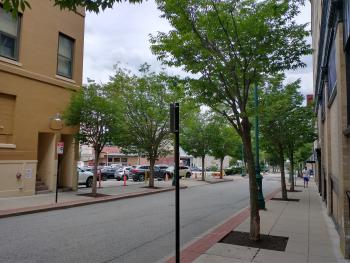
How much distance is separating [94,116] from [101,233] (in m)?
9.88

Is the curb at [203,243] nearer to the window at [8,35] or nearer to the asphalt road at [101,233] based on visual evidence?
the asphalt road at [101,233]

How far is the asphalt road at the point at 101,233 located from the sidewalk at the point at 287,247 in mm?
684

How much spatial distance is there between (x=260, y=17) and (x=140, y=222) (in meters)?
7.28

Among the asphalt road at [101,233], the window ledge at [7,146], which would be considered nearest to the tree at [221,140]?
the asphalt road at [101,233]

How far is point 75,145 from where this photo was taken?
21.2 meters

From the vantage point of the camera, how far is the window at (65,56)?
67.5 feet

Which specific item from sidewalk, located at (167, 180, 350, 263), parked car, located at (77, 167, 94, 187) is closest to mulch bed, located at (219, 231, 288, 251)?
sidewalk, located at (167, 180, 350, 263)

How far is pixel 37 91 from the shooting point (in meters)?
18.7

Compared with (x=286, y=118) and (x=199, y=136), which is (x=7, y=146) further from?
(x=199, y=136)

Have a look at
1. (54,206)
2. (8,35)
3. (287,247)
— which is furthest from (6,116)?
(287,247)

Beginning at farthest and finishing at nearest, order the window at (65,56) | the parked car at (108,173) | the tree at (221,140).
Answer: the parked car at (108,173), the tree at (221,140), the window at (65,56)

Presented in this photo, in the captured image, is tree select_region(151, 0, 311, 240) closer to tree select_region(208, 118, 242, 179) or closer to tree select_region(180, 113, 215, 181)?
tree select_region(208, 118, 242, 179)

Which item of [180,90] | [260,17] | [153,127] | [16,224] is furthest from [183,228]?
[153,127]

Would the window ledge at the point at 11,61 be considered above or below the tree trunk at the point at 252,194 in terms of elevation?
above
